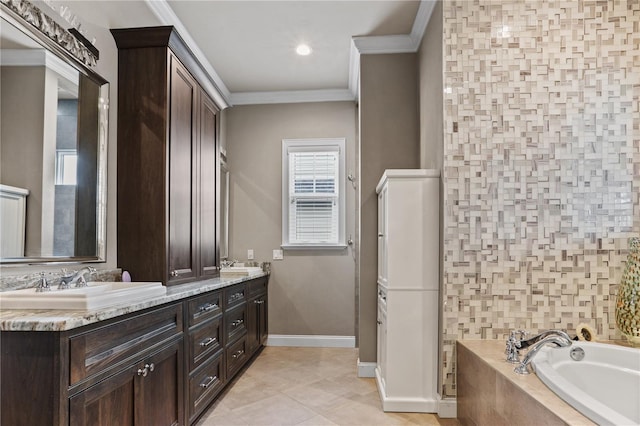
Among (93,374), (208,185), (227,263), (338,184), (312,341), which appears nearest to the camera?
(93,374)

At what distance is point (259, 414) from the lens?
263 cm

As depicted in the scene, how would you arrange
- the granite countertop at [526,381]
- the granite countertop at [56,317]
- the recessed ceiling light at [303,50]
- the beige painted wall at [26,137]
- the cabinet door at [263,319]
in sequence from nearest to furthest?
1. the granite countertop at [56,317]
2. the granite countertop at [526,381]
3. the beige painted wall at [26,137]
4. the recessed ceiling light at [303,50]
5. the cabinet door at [263,319]

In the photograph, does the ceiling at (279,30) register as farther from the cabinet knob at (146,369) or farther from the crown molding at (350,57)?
the cabinet knob at (146,369)

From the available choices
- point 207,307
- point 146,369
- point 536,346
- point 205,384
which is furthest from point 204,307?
point 536,346

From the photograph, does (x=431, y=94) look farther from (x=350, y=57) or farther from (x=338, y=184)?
(x=338, y=184)

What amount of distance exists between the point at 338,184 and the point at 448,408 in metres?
2.64

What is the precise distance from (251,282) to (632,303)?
9.39ft

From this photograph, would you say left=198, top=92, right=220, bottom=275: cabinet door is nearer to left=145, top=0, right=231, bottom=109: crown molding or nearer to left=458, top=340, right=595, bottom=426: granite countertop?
left=145, top=0, right=231, bottom=109: crown molding

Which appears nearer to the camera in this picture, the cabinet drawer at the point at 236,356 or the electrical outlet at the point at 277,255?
the cabinet drawer at the point at 236,356

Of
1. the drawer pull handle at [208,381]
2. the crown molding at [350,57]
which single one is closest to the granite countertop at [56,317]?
the drawer pull handle at [208,381]

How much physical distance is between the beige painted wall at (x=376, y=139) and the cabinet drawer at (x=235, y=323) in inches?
40.5

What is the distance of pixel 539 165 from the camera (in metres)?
2.49

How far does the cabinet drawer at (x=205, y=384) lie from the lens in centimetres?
232

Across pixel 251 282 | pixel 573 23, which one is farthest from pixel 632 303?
pixel 251 282
